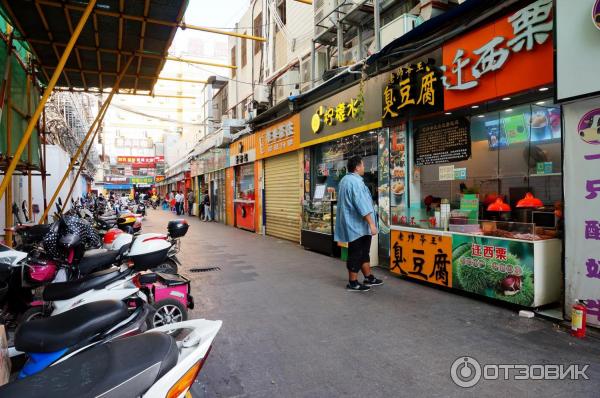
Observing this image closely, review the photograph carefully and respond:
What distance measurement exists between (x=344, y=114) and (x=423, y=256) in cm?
396

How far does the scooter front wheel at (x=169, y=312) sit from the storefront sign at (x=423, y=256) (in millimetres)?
3673

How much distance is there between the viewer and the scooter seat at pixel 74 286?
330 cm

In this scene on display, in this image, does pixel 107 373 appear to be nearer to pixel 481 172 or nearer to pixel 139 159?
pixel 481 172

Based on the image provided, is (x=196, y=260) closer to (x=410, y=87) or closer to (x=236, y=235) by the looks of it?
(x=236, y=235)

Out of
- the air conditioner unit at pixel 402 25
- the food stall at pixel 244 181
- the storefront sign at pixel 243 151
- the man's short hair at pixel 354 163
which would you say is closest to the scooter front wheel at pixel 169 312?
the man's short hair at pixel 354 163

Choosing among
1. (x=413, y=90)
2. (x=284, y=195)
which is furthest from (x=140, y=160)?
(x=413, y=90)

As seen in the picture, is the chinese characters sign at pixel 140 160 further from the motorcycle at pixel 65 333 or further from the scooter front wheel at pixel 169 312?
the motorcycle at pixel 65 333

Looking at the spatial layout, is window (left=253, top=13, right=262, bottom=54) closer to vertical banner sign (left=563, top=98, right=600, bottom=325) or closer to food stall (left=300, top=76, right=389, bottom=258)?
food stall (left=300, top=76, right=389, bottom=258)

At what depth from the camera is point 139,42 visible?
245 inches

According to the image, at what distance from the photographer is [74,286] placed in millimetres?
3367

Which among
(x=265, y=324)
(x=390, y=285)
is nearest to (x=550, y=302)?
(x=390, y=285)

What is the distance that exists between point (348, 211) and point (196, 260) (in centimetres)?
448

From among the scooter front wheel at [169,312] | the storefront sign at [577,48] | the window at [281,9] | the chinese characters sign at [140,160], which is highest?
the window at [281,9]

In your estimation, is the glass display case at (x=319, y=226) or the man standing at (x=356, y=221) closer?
the man standing at (x=356, y=221)
